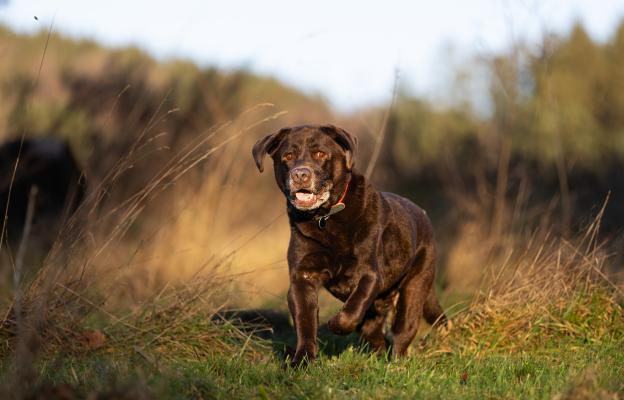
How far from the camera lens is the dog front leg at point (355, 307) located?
5.44 meters

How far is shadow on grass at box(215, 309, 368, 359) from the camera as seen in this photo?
645 cm

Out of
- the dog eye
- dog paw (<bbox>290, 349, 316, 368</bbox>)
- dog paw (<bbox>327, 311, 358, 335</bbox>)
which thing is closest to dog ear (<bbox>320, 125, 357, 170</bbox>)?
the dog eye

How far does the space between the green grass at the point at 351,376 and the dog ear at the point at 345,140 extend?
1249 mm

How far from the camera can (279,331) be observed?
7.13 m

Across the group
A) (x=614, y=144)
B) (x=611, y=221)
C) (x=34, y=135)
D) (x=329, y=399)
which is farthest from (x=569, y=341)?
(x=614, y=144)

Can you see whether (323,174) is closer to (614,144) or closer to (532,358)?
(532,358)

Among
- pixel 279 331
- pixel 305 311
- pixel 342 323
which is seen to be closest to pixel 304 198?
pixel 305 311

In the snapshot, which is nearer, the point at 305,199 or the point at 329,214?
the point at 305,199

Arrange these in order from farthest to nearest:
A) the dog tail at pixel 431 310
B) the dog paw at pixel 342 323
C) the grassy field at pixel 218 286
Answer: the dog tail at pixel 431 310
the dog paw at pixel 342 323
the grassy field at pixel 218 286

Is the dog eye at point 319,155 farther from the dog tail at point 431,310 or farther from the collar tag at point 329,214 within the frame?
the dog tail at point 431,310

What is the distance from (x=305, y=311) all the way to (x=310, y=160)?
3.25 ft

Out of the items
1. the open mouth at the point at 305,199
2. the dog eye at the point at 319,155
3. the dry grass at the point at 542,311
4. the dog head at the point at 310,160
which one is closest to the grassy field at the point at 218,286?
the dry grass at the point at 542,311

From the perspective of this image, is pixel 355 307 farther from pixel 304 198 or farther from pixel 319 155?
pixel 319 155

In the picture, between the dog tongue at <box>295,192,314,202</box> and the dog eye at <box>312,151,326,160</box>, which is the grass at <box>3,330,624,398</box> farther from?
the dog eye at <box>312,151,326,160</box>
